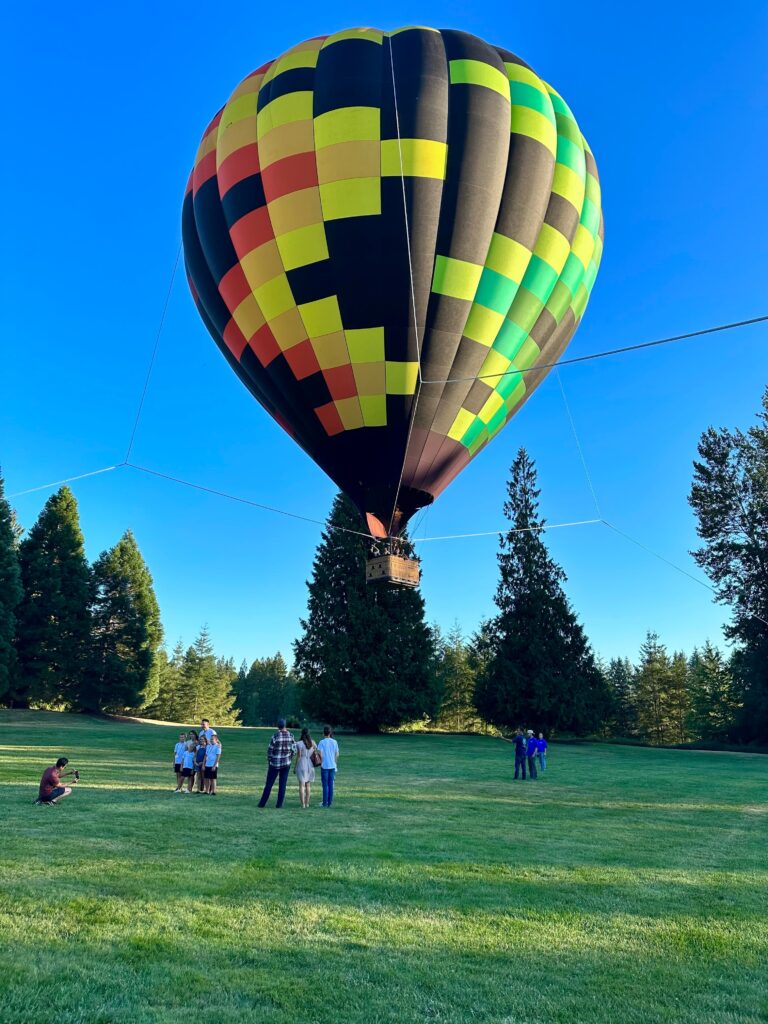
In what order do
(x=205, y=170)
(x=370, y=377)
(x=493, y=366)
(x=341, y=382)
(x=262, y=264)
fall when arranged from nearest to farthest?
(x=370, y=377) < (x=341, y=382) < (x=262, y=264) < (x=493, y=366) < (x=205, y=170)

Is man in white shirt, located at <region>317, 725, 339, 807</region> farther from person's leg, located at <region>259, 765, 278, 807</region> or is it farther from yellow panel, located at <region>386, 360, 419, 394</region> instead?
yellow panel, located at <region>386, 360, 419, 394</region>

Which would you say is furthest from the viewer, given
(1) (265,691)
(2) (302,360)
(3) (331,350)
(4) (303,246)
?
(1) (265,691)

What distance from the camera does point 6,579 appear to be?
36.3 m

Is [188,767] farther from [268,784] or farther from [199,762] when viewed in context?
[268,784]

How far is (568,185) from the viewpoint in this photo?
14.3 m

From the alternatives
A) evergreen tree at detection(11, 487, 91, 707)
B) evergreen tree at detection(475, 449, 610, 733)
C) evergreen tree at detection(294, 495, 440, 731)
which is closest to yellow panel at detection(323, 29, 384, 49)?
evergreen tree at detection(294, 495, 440, 731)

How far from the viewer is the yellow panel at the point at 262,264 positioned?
1330cm

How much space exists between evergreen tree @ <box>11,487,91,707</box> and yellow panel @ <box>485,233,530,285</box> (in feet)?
114

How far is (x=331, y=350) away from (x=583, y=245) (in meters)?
6.34

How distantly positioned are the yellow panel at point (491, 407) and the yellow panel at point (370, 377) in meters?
2.34

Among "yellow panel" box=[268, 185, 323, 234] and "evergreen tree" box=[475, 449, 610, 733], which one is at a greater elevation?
"yellow panel" box=[268, 185, 323, 234]

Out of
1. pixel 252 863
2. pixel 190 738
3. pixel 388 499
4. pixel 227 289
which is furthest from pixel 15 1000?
pixel 227 289

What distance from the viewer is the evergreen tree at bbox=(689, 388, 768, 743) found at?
34.3 meters

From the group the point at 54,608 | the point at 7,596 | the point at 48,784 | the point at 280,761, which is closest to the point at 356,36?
the point at 280,761
